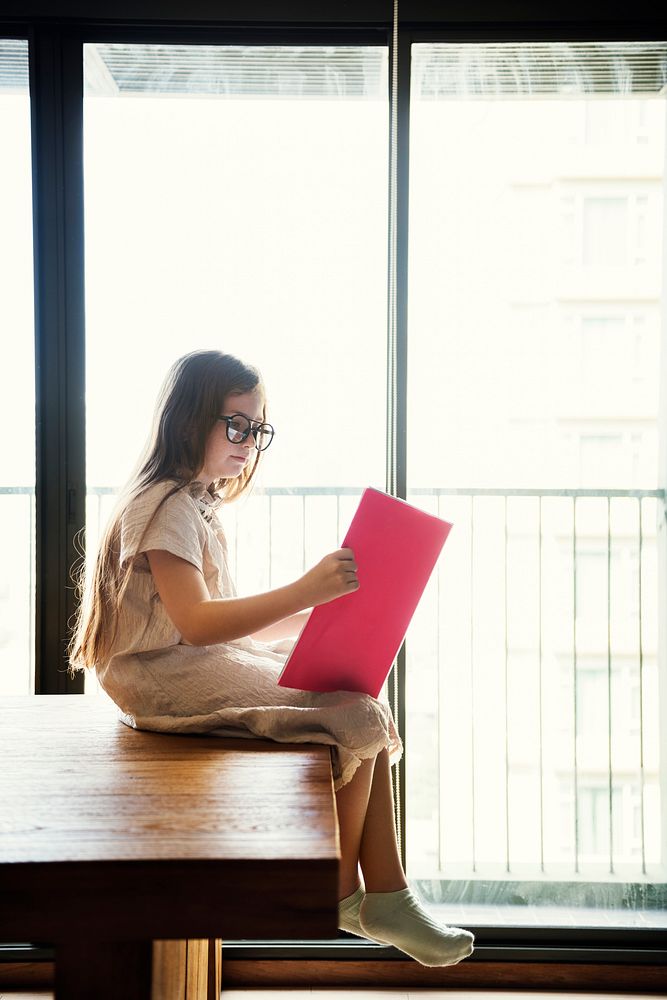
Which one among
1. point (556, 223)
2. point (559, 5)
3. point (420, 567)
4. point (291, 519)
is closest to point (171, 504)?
point (420, 567)

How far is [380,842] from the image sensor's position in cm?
134

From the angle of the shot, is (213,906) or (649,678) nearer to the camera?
(213,906)

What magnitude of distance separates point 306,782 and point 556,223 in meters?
1.50

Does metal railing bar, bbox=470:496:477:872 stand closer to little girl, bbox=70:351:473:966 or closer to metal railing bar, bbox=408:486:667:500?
metal railing bar, bbox=408:486:667:500

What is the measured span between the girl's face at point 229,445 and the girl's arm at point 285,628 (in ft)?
1.08

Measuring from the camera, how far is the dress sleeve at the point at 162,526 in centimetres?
135

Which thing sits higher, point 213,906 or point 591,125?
point 591,125

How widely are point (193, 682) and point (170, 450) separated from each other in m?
0.42

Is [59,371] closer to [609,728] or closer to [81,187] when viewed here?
[81,187]

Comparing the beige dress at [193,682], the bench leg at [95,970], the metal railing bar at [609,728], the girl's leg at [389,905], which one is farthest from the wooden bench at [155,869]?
the metal railing bar at [609,728]

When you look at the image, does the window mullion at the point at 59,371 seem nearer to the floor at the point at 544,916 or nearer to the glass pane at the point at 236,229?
the glass pane at the point at 236,229

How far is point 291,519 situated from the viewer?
2.30 meters

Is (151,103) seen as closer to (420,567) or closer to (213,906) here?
(420,567)

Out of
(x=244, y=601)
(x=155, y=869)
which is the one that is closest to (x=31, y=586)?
(x=244, y=601)
